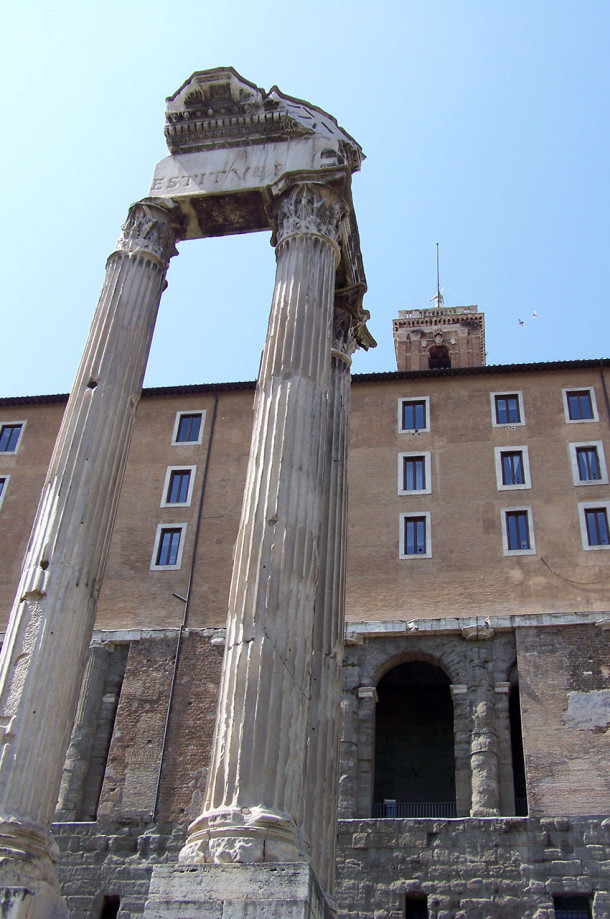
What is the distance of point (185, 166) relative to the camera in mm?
14523

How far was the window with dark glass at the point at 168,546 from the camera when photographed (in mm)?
27266

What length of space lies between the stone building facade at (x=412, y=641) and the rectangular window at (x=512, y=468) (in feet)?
0.19

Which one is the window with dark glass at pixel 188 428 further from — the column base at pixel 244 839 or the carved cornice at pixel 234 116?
the column base at pixel 244 839

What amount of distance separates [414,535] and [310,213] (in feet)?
47.2

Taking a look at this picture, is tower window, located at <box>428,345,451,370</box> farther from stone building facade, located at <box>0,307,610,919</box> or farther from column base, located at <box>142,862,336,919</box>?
column base, located at <box>142,862,336,919</box>

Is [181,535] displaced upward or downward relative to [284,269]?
upward

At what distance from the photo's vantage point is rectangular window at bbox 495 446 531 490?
2669 centimetres

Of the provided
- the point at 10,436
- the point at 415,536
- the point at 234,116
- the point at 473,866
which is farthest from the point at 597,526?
the point at 10,436

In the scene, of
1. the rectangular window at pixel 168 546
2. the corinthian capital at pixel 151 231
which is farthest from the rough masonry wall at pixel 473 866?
the corinthian capital at pixel 151 231

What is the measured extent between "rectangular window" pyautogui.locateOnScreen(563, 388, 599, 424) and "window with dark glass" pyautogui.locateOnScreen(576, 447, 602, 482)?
1.10m

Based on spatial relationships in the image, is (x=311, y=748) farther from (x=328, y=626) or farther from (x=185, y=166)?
(x=185, y=166)

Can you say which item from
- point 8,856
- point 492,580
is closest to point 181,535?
point 492,580

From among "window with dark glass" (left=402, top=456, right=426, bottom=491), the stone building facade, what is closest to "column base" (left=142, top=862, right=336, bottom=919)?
the stone building facade

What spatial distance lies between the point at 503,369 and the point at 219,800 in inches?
887
